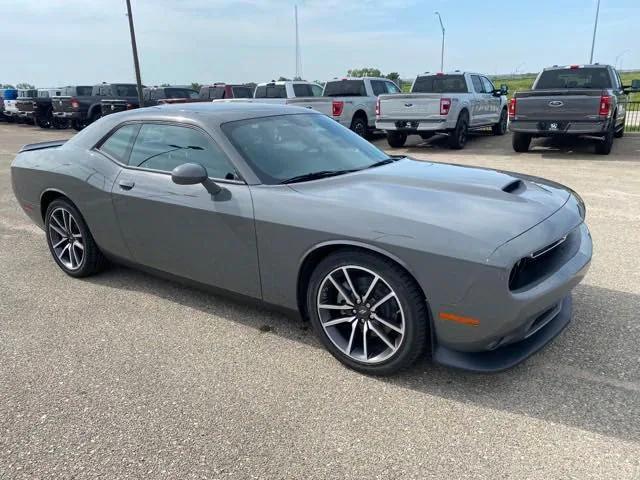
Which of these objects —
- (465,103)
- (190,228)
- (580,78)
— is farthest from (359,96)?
(190,228)

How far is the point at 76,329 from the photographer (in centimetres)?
375

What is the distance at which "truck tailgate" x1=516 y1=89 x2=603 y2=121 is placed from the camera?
413 inches

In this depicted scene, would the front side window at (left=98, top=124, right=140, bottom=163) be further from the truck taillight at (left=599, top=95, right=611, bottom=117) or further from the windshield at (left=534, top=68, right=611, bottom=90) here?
the windshield at (left=534, top=68, right=611, bottom=90)

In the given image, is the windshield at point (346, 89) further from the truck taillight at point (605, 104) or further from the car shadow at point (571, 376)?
the car shadow at point (571, 376)

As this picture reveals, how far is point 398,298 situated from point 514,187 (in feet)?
3.70

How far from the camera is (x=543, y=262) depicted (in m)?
2.91

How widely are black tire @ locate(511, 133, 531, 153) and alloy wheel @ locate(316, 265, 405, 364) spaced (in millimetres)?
10377

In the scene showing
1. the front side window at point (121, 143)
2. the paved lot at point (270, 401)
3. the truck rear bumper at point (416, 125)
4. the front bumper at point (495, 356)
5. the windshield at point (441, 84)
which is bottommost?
the paved lot at point (270, 401)

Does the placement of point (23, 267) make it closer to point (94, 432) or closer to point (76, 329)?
point (76, 329)

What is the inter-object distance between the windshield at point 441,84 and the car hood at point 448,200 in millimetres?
10808

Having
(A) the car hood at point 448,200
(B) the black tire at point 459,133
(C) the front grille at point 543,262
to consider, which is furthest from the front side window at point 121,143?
(B) the black tire at point 459,133

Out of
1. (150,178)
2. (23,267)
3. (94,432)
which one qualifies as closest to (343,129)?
(150,178)

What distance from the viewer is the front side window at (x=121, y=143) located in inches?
162

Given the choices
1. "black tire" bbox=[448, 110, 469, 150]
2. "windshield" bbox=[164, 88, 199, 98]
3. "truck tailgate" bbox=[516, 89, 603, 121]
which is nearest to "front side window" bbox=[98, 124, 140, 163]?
"truck tailgate" bbox=[516, 89, 603, 121]
